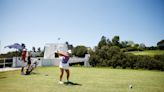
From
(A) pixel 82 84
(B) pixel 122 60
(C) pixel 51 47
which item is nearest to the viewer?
(A) pixel 82 84

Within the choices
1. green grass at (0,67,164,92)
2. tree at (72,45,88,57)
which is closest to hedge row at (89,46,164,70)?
green grass at (0,67,164,92)

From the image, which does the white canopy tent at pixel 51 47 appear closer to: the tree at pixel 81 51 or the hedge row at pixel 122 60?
the hedge row at pixel 122 60

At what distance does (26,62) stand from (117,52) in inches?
600

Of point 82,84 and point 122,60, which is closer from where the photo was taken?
point 82,84

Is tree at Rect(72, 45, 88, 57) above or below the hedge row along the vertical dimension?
above

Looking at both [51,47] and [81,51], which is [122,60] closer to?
[51,47]

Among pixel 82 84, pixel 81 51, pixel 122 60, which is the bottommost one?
pixel 82 84

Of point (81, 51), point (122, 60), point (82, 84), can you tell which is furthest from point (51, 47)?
point (82, 84)

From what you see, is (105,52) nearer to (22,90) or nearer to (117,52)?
(117,52)

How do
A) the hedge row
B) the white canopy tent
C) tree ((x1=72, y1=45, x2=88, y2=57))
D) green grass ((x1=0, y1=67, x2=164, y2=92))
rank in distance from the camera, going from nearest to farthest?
green grass ((x1=0, y1=67, x2=164, y2=92)) < the hedge row < the white canopy tent < tree ((x1=72, y1=45, x2=88, y2=57))

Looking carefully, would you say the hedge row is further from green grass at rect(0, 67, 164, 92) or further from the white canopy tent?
green grass at rect(0, 67, 164, 92)

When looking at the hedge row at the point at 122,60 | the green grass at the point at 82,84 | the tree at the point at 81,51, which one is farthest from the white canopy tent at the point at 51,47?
the green grass at the point at 82,84

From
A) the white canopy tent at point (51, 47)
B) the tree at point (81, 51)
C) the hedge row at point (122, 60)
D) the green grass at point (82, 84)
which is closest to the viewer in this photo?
the green grass at point (82, 84)

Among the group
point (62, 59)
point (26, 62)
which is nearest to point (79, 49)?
point (26, 62)
